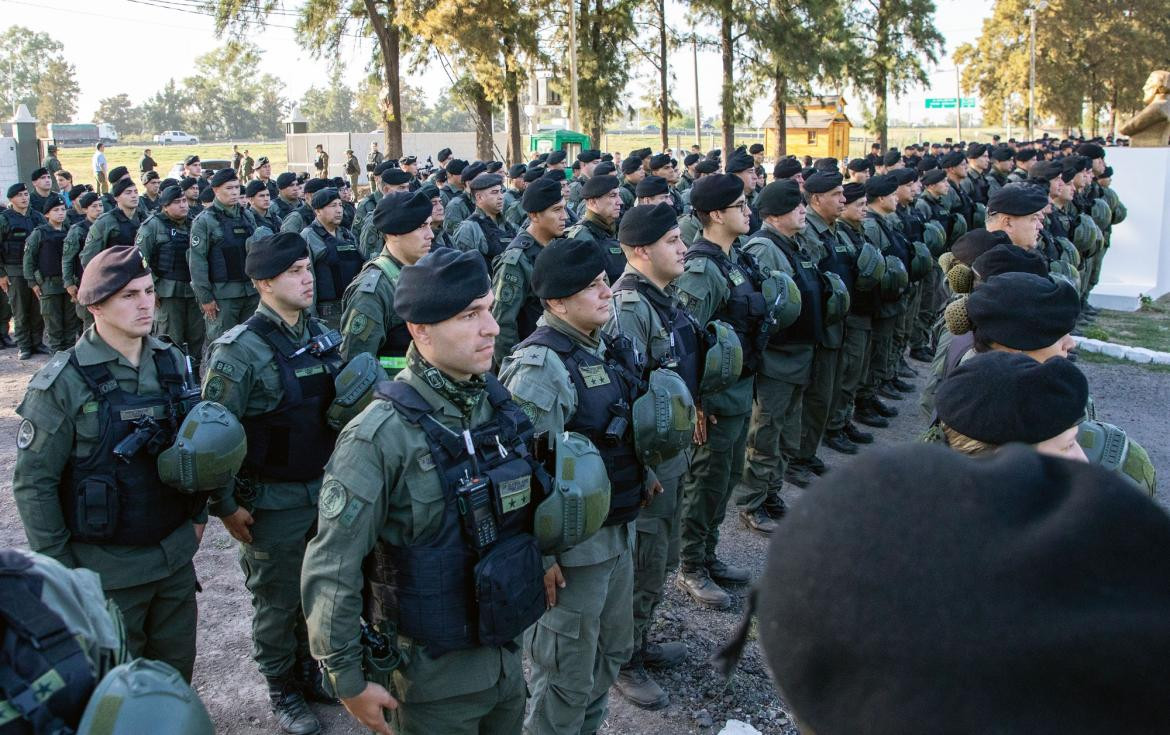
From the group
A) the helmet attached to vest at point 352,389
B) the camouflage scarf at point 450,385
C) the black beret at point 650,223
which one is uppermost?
the black beret at point 650,223

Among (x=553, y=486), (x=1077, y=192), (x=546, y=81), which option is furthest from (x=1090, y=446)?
(x=546, y=81)

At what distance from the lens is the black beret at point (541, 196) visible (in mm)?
6863

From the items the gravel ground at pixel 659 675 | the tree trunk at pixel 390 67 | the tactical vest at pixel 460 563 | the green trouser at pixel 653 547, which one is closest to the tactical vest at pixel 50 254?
the gravel ground at pixel 659 675

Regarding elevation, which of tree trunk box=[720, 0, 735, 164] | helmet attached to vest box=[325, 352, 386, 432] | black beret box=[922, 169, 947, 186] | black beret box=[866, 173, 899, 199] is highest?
tree trunk box=[720, 0, 735, 164]

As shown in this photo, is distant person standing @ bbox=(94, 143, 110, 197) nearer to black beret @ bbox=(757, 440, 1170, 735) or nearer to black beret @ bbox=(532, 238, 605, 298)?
black beret @ bbox=(532, 238, 605, 298)

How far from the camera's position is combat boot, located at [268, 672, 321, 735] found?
421cm

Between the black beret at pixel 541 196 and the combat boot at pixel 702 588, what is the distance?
290 cm

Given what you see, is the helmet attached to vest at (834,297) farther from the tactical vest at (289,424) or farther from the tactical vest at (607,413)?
the tactical vest at (289,424)

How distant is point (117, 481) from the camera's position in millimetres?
3525

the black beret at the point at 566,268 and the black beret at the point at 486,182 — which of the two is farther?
the black beret at the point at 486,182

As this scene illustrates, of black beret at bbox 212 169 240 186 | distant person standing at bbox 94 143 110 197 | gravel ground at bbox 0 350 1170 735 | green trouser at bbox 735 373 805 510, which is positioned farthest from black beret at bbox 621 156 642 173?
distant person standing at bbox 94 143 110 197

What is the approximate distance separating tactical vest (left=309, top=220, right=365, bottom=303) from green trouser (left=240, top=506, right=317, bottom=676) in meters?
4.67

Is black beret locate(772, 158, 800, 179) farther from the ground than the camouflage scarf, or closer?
farther from the ground

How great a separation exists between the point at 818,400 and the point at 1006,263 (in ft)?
8.62
